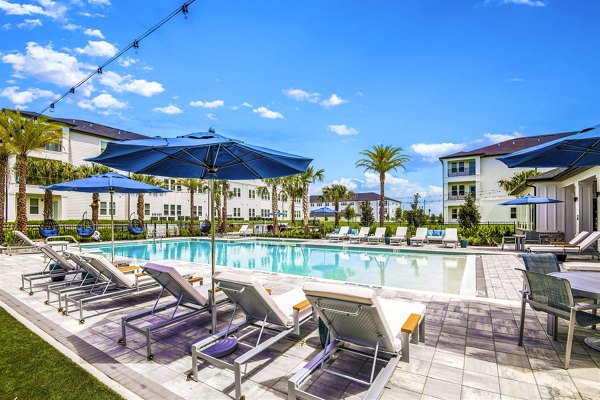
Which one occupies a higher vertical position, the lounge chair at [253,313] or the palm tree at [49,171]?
the palm tree at [49,171]

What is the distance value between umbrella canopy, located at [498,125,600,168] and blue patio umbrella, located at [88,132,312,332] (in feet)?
11.0

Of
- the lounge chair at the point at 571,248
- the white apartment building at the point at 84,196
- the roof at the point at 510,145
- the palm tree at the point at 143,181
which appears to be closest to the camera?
the lounge chair at the point at 571,248

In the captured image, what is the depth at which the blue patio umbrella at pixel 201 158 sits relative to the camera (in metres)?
3.79

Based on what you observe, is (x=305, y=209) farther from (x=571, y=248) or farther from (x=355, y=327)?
(x=355, y=327)

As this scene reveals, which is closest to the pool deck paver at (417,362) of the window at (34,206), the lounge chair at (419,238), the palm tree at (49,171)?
the lounge chair at (419,238)

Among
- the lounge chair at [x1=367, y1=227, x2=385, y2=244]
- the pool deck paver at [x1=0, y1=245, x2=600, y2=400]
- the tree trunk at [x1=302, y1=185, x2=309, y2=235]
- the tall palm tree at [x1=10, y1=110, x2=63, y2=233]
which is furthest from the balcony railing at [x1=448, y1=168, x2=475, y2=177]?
the tall palm tree at [x1=10, y1=110, x2=63, y2=233]

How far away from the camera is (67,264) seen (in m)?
7.55

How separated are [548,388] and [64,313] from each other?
21.9ft

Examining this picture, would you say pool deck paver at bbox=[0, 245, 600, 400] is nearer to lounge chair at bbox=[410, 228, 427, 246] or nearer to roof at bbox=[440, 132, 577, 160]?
lounge chair at bbox=[410, 228, 427, 246]

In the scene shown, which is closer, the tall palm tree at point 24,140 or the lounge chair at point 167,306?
the lounge chair at point 167,306

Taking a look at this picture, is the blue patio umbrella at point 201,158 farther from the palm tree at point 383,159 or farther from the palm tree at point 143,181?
Result: the palm tree at point 143,181

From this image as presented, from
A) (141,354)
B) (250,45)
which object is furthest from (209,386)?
(250,45)

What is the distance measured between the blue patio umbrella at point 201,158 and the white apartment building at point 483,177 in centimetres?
3424

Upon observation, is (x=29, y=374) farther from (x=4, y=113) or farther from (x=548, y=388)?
(x=4, y=113)
